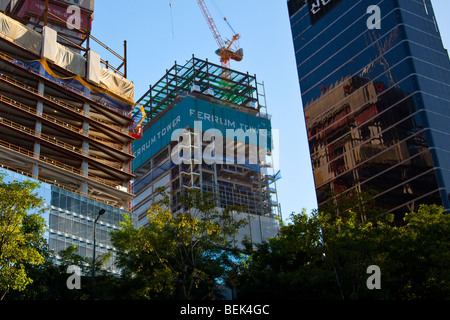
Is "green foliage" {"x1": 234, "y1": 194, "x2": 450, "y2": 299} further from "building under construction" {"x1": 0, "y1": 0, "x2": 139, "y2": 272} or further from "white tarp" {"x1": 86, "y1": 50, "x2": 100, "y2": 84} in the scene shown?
"white tarp" {"x1": 86, "y1": 50, "x2": 100, "y2": 84}

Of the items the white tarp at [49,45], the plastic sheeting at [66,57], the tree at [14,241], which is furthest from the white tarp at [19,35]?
the tree at [14,241]

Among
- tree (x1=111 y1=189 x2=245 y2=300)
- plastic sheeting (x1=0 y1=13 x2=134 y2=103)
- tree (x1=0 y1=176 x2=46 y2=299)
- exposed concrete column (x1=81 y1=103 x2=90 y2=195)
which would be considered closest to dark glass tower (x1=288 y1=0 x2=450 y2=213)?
plastic sheeting (x1=0 y1=13 x2=134 y2=103)

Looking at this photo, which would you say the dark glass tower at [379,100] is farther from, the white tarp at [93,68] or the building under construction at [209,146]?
the white tarp at [93,68]

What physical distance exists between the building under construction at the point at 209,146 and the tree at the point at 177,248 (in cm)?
8035

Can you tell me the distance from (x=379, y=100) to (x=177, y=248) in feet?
367

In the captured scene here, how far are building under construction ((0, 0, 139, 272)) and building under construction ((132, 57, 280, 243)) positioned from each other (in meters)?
39.1

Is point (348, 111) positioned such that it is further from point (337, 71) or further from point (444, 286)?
point (444, 286)

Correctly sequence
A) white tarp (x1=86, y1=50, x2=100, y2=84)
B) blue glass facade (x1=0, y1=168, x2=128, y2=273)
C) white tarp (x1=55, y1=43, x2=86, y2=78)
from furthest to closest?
1. white tarp (x1=86, y1=50, x2=100, y2=84)
2. white tarp (x1=55, y1=43, x2=86, y2=78)
3. blue glass facade (x1=0, y1=168, x2=128, y2=273)

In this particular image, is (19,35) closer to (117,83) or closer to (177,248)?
(117,83)

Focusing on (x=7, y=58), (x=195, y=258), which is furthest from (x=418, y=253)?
(x=7, y=58)

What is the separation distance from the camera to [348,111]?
156250 millimetres

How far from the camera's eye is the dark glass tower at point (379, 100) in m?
138

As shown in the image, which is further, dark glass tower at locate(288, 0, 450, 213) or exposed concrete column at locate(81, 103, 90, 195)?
dark glass tower at locate(288, 0, 450, 213)

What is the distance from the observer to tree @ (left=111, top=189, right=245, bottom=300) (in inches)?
1790
